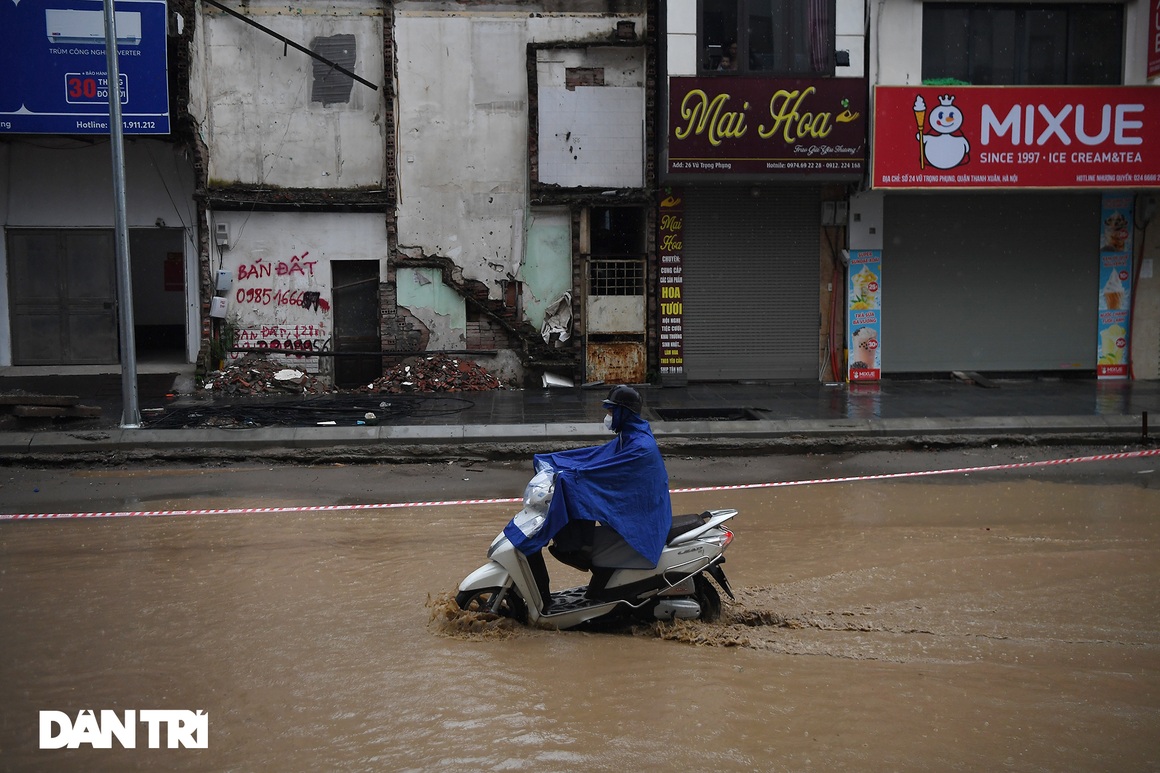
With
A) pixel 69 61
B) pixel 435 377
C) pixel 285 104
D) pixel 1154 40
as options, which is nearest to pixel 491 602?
pixel 435 377

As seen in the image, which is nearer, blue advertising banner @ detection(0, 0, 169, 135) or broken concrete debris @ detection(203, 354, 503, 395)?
blue advertising banner @ detection(0, 0, 169, 135)

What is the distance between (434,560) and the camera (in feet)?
24.7

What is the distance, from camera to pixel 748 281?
17219 millimetres

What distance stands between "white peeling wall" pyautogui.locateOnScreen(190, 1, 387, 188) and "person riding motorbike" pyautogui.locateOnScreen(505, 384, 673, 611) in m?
12.2

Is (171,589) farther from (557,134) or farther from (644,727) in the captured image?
(557,134)

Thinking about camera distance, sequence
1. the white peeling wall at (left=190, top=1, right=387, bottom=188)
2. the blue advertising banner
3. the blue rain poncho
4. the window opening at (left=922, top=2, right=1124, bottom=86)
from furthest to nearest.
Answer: the window opening at (left=922, top=2, right=1124, bottom=86) → the white peeling wall at (left=190, top=1, right=387, bottom=188) → the blue advertising banner → the blue rain poncho

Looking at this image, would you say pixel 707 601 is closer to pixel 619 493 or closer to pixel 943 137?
pixel 619 493

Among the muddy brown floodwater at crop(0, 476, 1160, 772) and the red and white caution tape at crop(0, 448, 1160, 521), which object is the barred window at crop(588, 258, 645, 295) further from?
the muddy brown floodwater at crop(0, 476, 1160, 772)

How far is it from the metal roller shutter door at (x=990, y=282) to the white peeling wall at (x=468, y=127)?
6.02m

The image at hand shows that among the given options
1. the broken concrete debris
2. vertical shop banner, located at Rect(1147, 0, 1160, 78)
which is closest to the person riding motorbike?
the broken concrete debris

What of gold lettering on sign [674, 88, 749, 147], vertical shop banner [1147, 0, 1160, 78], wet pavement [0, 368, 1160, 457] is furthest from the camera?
vertical shop banner [1147, 0, 1160, 78]

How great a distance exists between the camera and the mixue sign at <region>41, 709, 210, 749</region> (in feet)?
14.7

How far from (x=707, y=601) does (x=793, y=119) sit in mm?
11611

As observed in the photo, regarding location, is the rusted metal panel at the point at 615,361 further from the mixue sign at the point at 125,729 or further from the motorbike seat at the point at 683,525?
the mixue sign at the point at 125,729
